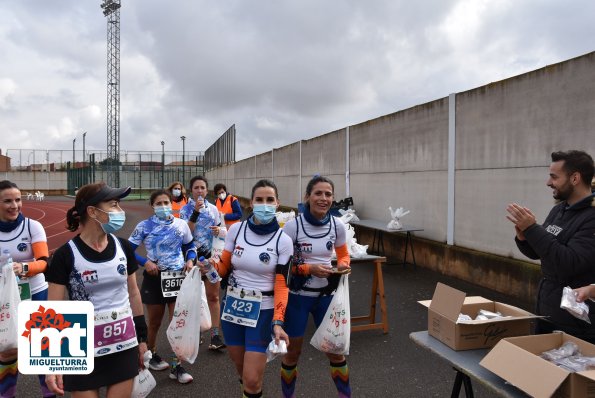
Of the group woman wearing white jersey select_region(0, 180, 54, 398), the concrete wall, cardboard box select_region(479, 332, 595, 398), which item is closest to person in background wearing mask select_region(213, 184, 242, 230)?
woman wearing white jersey select_region(0, 180, 54, 398)

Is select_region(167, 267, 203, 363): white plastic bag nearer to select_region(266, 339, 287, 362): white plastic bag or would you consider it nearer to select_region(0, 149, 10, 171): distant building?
select_region(266, 339, 287, 362): white plastic bag

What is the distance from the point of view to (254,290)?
121 inches

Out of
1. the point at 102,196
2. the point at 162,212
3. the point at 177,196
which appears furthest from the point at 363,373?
the point at 177,196

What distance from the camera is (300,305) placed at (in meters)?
3.44

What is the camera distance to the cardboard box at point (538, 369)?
1862mm

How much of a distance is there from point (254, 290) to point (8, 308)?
1798 millimetres

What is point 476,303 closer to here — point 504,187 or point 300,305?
point 300,305

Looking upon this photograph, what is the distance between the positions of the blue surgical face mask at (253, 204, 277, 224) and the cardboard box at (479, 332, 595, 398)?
168 centimetres

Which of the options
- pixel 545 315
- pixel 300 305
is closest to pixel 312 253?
pixel 300 305

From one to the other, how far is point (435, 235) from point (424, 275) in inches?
39.6

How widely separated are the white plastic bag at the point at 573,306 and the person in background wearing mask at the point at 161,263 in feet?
10.2

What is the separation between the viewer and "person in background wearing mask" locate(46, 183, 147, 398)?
250 cm

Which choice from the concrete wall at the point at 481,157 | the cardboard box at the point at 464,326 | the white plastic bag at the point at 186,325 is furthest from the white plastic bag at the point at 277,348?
the concrete wall at the point at 481,157

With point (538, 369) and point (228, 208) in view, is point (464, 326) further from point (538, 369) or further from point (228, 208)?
point (228, 208)
